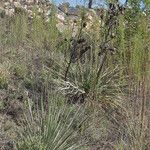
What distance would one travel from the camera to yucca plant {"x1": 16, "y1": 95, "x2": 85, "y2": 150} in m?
5.73

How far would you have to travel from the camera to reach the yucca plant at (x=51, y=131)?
225 inches

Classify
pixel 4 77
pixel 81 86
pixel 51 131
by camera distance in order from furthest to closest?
pixel 4 77 < pixel 81 86 < pixel 51 131

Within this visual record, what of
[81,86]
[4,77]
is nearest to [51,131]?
[81,86]

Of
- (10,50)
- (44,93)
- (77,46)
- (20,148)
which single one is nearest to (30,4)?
(10,50)

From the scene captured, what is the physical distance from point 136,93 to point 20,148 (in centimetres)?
139

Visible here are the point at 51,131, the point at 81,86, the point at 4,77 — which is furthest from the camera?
the point at 4,77

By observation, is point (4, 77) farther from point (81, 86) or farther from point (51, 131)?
point (51, 131)

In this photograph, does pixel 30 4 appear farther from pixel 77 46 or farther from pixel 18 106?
pixel 18 106

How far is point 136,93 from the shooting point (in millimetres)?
5508

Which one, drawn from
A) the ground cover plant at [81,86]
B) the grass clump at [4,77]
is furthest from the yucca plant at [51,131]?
the grass clump at [4,77]

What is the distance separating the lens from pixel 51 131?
5867 millimetres

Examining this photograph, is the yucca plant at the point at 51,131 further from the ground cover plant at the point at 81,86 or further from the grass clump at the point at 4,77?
the grass clump at the point at 4,77

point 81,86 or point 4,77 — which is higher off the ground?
point 81,86

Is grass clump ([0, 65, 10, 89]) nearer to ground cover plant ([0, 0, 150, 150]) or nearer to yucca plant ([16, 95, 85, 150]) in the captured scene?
ground cover plant ([0, 0, 150, 150])
